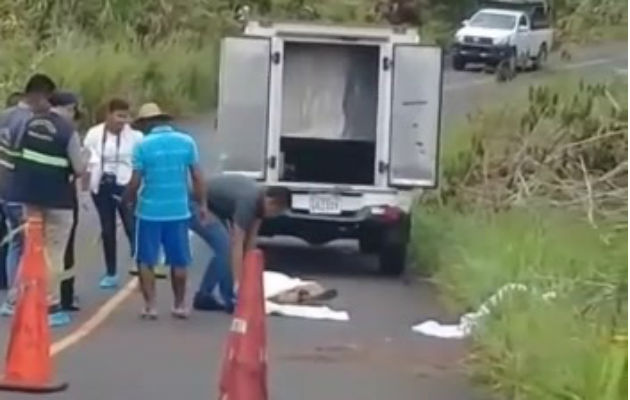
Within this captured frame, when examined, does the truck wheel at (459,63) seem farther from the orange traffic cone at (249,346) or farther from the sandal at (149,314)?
the orange traffic cone at (249,346)

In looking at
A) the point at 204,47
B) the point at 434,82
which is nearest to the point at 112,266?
the point at 434,82

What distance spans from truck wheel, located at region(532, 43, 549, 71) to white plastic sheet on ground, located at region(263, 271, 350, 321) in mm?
22602

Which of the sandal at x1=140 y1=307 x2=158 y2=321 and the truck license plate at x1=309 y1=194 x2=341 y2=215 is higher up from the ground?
the truck license plate at x1=309 y1=194 x2=341 y2=215

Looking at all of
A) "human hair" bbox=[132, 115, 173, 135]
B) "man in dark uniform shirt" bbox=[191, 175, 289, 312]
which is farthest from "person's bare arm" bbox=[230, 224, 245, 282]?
"human hair" bbox=[132, 115, 173, 135]

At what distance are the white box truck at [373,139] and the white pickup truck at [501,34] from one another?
2846cm

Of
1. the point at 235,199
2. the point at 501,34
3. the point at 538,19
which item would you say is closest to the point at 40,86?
the point at 235,199

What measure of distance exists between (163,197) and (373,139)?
5987 mm

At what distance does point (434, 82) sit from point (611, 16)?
1.85m

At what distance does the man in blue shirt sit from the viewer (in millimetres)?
15484

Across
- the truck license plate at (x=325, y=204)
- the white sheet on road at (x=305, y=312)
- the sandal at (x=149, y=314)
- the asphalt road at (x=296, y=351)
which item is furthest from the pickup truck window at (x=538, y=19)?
the sandal at (x=149, y=314)

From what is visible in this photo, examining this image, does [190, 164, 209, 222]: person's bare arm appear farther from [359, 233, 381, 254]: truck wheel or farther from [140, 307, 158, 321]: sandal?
[359, 233, 381, 254]: truck wheel

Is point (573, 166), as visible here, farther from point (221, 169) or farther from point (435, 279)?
point (221, 169)

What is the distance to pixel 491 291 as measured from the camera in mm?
15648

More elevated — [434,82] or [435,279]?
[434,82]
